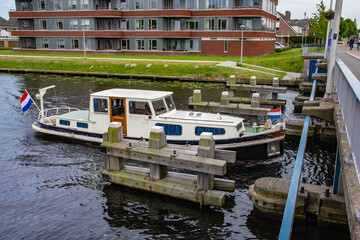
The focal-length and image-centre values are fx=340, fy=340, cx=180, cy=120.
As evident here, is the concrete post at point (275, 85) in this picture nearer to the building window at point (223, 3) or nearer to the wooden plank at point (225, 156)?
the wooden plank at point (225, 156)

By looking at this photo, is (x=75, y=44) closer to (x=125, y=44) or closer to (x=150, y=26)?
(x=125, y=44)

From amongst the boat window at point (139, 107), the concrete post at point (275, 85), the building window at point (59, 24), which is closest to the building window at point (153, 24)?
the building window at point (59, 24)

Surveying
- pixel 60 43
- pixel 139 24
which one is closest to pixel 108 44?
pixel 139 24

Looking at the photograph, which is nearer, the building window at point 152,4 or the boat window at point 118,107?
the boat window at point 118,107

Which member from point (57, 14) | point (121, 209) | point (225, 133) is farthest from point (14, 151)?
point (57, 14)

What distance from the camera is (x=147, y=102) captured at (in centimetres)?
1572

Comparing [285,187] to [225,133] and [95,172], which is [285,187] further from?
[95,172]

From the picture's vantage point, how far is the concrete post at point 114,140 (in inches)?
490

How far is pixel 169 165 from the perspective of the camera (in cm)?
1131

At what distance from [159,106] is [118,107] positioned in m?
2.00

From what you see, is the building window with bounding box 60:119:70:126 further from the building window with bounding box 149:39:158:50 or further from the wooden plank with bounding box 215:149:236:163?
the building window with bounding box 149:39:158:50

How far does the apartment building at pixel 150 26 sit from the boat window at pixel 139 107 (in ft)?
130

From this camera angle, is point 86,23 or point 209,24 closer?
point 209,24

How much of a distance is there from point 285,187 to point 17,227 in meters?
8.37
